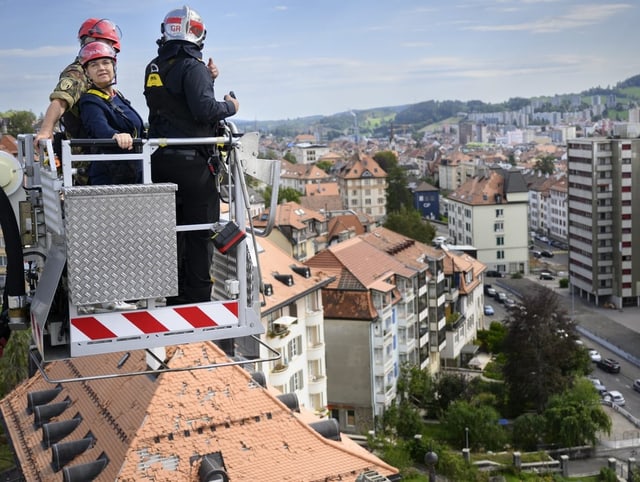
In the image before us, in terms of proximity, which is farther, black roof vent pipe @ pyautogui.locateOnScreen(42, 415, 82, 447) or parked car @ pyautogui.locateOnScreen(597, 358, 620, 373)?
parked car @ pyautogui.locateOnScreen(597, 358, 620, 373)

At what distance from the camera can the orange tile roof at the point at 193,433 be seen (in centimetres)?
1759

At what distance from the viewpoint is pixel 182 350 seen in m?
19.4

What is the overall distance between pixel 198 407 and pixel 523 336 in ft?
120

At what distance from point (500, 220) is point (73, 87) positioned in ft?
313

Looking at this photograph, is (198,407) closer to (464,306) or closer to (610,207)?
(464,306)

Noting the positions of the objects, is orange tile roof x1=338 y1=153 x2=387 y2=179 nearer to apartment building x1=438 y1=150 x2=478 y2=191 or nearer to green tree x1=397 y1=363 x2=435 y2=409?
apartment building x1=438 y1=150 x2=478 y2=191

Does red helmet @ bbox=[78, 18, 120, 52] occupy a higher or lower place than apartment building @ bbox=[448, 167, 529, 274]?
higher

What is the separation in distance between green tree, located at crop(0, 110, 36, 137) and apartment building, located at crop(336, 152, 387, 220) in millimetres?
54089

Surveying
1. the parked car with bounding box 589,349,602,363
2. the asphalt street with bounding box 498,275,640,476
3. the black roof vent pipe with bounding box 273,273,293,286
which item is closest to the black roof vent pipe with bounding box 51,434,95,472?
the black roof vent pipe with bounding box 273,273,293,286

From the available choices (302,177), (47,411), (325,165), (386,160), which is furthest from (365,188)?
(47,411)

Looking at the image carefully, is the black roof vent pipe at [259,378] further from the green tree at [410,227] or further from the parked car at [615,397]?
the green tree at [410,227]

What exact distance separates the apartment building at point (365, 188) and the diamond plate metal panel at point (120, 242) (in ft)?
400

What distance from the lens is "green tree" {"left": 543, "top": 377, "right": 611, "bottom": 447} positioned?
44562 mm

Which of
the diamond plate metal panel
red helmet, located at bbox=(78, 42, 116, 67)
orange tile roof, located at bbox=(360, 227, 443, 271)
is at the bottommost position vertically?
orange tile roof, located at bbox=(360, 227, 443, 271)
